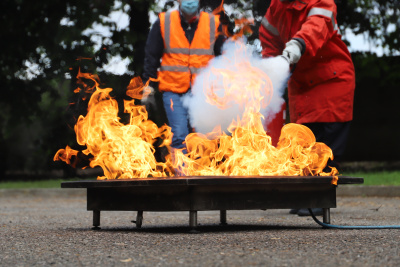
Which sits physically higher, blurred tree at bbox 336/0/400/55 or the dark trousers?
blurred tree at bbox 336/0/400/55

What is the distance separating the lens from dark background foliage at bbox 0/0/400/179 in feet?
48.0

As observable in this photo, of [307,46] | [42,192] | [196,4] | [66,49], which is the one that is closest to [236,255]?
[307,46]

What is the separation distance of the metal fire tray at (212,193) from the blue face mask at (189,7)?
2.40m

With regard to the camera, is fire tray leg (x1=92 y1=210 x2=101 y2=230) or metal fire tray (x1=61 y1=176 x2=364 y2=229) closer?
metal fire tray (x1=61 y1=176 x2=364 y2=229)

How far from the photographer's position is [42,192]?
11.8m

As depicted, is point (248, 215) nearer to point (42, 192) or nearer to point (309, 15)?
point (309, 15)

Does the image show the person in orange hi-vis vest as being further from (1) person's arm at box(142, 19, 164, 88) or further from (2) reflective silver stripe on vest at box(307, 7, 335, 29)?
(2) reflective silver stripe on vest at box(307, 7, 335, 29)

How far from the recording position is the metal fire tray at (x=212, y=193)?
4.77 m

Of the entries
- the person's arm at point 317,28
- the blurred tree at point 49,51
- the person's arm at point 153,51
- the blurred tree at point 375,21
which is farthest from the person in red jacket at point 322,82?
the blurred tree at point 375,21

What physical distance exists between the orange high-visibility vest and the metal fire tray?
1978 millimetres

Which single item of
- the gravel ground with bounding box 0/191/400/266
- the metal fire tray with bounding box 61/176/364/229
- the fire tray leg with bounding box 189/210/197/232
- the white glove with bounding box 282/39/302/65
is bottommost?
the gravel ground with bounding box 0/191/400/266

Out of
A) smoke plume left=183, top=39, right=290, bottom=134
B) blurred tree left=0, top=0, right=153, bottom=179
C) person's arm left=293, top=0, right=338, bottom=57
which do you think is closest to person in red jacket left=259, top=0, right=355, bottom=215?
person's arm left=293, top=0, right=338, bottom=57

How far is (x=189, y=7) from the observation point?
23.4 feet

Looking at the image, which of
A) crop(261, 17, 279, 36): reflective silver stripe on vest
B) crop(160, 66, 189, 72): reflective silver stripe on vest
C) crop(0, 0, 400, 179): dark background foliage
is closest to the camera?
crop(261, 17, 279, 36): reflective silver stripe on vest
